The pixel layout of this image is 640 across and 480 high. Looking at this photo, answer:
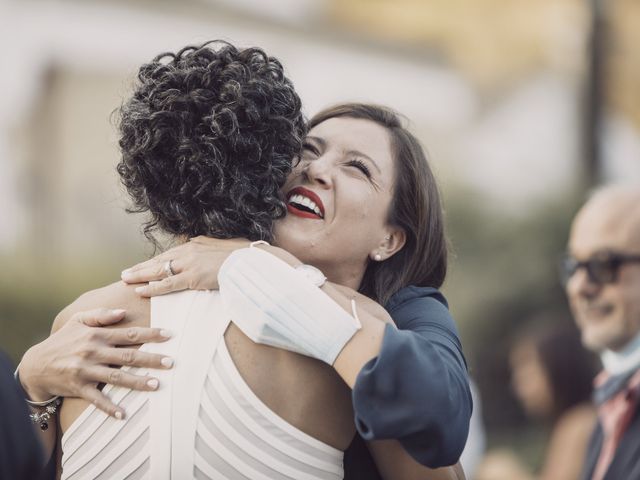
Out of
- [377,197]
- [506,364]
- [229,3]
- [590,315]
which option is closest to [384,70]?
[229,3]

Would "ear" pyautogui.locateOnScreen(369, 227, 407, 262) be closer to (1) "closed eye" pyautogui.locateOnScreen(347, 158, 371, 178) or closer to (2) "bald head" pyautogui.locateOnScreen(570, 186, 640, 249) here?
(1) "closed eye" pyautogui.locateOnScreen(347, 158, 371, 178)

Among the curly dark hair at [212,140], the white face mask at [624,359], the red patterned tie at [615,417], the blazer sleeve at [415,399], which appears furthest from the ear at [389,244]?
the white face mask at [624,359]

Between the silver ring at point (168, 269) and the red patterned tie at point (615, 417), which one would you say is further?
the red patterned tie at point (615, 417)

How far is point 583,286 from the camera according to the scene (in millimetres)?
4848

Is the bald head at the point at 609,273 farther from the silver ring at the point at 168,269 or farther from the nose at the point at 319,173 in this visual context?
the silver ring at the point at 168,269

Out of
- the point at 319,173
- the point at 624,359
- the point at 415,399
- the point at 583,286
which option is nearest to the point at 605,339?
the point at 624,359

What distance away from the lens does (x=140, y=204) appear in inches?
104

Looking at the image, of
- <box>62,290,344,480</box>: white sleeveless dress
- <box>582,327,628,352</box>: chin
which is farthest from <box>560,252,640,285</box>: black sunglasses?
<box>62,290,344,480</box>: white sleeveless dress

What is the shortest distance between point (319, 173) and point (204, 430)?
804mm

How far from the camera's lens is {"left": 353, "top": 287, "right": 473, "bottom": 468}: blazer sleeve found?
2.27 metres

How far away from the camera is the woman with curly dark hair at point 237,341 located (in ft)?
7.72

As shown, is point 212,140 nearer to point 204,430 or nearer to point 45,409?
point 204,430

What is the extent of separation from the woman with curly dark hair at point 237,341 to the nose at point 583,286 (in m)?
2.26

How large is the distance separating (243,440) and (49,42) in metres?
7.18
